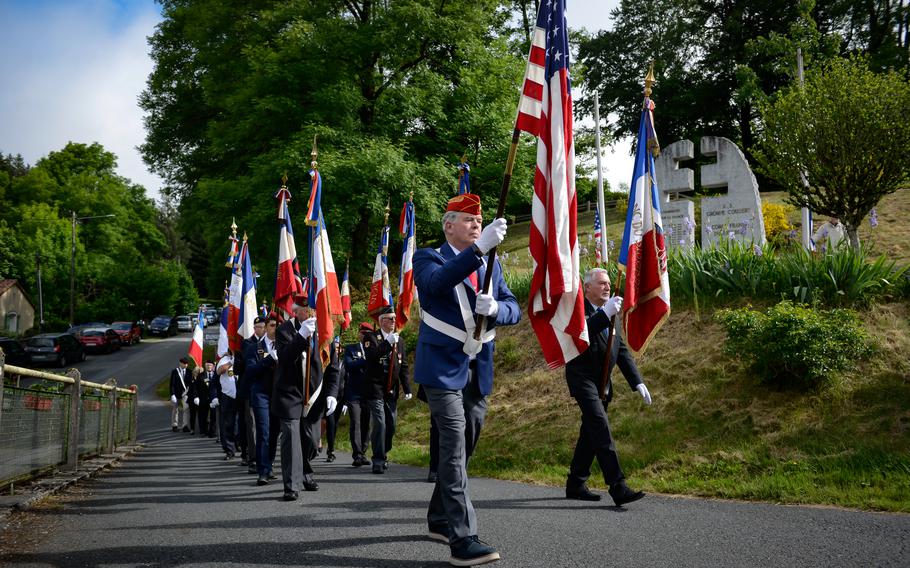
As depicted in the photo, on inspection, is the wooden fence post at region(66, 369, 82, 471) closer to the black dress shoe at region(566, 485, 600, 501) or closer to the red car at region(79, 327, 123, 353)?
the black dress shoe at region(566, 485, 600, 501)

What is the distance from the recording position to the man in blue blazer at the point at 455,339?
4.46m

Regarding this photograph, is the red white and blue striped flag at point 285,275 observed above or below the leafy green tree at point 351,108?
below

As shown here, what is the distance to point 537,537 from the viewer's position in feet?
16.9

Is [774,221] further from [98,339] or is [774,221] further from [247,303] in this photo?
[98,339]

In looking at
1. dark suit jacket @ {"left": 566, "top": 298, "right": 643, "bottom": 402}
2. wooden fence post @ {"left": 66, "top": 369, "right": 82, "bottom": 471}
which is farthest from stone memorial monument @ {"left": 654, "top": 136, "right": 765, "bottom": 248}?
wooden fence post @ {"left": 66, "top": 369, "right": 82, "bottom": 471}

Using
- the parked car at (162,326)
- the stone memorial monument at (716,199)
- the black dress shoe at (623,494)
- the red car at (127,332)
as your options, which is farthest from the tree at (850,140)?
the parked car at (162,326)

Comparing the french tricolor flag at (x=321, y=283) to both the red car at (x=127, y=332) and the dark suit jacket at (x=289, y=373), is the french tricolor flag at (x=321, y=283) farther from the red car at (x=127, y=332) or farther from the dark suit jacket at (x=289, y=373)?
the red car at (x=127, y=332)

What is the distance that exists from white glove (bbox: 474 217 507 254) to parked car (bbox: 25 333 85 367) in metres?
35.1

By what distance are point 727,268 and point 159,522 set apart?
31.3ft

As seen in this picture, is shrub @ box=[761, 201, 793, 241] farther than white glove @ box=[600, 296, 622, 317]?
Yes

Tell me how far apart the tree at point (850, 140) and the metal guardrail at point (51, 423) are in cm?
1198

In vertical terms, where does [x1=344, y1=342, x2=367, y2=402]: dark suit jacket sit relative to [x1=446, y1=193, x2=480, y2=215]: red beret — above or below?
below

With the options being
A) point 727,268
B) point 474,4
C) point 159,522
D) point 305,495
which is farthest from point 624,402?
point 474,4

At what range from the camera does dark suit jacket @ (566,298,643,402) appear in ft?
21.6
